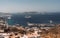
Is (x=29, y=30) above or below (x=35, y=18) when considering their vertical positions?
below

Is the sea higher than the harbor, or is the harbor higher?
the sea

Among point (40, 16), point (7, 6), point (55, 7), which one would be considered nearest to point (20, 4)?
point (7, 6)

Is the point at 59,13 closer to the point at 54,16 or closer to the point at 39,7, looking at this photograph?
the point at 54,16

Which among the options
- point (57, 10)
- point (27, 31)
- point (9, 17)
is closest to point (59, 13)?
point (57, 10)

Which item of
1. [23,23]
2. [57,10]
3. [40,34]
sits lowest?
[40,34]

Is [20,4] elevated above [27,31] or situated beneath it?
elevated above

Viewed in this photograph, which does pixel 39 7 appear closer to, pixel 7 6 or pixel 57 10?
pixel 57 10

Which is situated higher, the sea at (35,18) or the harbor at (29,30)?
the sea at (35,18)
